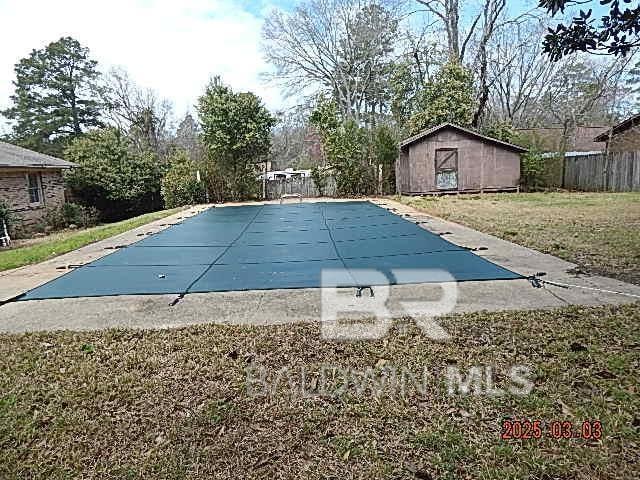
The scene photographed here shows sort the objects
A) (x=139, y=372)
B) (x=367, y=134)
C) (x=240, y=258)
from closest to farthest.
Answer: (x=139, y=372) < (x=240, y=258) < (x=367, y=134)

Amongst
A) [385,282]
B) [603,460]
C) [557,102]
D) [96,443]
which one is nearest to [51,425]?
[96,443]

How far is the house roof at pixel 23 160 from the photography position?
11.8 m

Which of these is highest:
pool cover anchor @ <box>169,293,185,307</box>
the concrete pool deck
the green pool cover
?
the green pool cover

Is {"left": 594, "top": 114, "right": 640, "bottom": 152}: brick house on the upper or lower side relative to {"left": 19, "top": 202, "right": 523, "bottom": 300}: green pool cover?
upper

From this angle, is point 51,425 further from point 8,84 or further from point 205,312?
point 8,84

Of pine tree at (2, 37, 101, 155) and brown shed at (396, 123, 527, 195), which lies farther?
pine tree at (2, 37, 101, 155)

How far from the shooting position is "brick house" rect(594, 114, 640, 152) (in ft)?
48.5

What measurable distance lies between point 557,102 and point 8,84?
2928 centimetres

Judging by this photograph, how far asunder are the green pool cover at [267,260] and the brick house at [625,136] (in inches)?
453

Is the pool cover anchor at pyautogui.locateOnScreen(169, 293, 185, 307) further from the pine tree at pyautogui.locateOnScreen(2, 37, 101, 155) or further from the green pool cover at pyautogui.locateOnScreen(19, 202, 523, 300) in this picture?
the pine tree at pyautogui.locateOnScreen(2, 37, 101, 155)

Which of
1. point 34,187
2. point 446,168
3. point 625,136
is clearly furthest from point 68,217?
point 625,136

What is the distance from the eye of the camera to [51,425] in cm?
196

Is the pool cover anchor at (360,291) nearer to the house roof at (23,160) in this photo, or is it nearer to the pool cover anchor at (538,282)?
the pool cover anchor at (538,282)

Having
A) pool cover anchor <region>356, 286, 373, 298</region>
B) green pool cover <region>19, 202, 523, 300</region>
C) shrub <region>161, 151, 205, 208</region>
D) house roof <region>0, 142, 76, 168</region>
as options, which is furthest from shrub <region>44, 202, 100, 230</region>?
pool cover anchor <region>356, 286, 373, 298</region>
